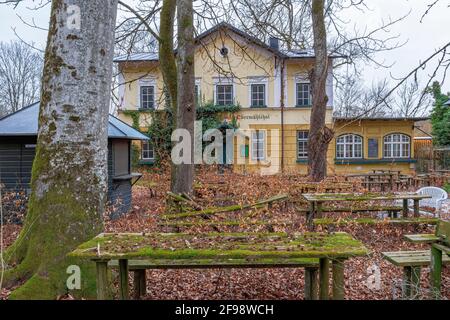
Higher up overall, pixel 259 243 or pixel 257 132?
pixel 257 132

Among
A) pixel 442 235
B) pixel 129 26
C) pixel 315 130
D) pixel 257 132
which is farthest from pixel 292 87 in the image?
pixel 442 235

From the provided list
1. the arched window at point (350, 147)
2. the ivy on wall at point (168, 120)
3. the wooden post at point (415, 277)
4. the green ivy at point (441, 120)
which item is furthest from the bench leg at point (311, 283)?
the arched window at point (350, 147)

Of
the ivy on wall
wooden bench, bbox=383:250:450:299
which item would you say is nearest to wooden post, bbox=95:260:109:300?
wooden bench, bbox=383:250:450:299

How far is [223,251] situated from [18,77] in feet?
146

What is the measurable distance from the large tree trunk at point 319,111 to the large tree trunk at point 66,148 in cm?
915

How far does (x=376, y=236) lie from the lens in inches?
283

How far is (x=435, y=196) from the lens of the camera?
10023 mm

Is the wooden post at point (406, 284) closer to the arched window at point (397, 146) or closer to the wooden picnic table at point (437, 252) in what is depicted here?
the wooden picnic table at point (437, 252)

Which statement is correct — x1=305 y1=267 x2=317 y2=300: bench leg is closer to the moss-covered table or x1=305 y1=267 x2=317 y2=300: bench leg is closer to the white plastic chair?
the moss-covered table

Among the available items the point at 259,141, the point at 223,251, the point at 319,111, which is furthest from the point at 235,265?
the point at 259,141

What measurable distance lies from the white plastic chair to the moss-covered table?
22.2ft

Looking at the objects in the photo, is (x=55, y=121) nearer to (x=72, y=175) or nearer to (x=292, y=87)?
(x=72, y=175)

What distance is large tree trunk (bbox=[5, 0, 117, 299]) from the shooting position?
3.90m
